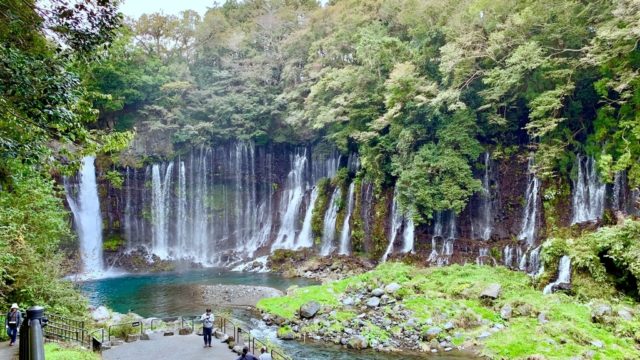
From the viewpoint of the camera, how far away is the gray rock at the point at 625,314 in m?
14.0

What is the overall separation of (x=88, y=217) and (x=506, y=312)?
3189 cm

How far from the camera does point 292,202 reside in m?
36.8

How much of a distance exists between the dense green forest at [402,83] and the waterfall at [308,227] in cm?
521

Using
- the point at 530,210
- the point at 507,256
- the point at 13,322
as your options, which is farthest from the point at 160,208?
the point at 530,210

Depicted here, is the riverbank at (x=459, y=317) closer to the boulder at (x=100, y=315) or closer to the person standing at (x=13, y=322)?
the boulder at (x=100, y=315)

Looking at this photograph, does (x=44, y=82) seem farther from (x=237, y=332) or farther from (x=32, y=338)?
(x=237, y=332)

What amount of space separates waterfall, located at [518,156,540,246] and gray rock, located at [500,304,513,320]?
808 centimetres

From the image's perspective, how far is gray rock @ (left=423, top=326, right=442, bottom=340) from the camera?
15.0 meters

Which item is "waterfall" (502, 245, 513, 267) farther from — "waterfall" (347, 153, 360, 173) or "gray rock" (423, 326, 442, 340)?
"waterfall" (347, 153, 360, 173)

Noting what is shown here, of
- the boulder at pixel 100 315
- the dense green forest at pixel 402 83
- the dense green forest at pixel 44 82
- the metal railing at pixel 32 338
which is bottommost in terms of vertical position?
the boulder at pixel 100 315

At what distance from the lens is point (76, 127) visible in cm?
789

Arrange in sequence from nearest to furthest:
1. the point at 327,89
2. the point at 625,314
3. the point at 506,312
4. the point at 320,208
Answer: the point at 625,314 → the point at 506,312 → the point at 327,89 → the point at 320,208

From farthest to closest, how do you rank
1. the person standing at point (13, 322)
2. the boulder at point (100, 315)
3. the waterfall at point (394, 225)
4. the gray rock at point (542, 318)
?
1. the waterfall at point (394, 225)
2. the boulder at point (100, 315)
3. the gray rock at point (542, 318)
4. the person standing at point (13, 322)

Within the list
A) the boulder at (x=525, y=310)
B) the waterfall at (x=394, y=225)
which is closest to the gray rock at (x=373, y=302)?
the boulder at (x=525, y=310)
